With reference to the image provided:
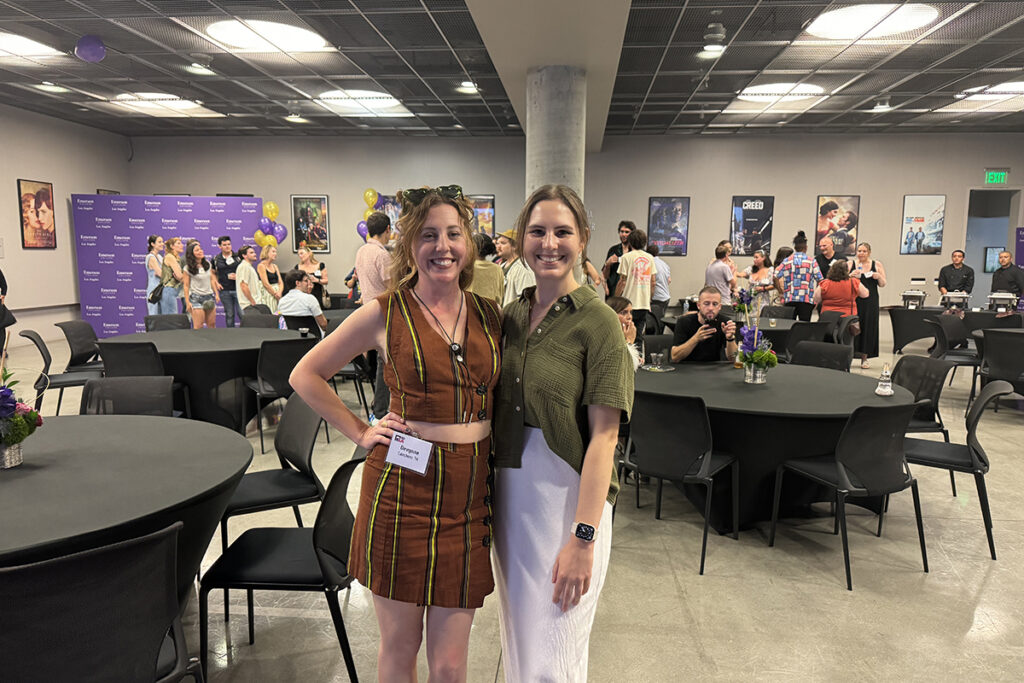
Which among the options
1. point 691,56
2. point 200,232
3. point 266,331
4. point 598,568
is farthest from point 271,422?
point 200,232

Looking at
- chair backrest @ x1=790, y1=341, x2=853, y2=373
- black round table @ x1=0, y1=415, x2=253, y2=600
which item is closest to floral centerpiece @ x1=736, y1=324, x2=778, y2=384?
chair backrest @ x1=790, y1=341, x2=853, y2=373

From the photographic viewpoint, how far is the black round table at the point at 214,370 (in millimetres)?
5078

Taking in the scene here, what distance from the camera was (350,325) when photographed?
1.67 m

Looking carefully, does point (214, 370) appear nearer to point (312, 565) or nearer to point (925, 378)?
point (312, 565)

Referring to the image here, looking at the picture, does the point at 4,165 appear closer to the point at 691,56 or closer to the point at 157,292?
the point at 157,292

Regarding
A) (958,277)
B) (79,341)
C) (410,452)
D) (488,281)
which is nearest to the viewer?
(410,452)

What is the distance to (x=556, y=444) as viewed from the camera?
5.03 ft

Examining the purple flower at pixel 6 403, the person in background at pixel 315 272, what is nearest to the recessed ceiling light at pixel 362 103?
the person in background at pixel 315 272

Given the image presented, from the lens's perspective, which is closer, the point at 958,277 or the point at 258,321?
the point at 258,321

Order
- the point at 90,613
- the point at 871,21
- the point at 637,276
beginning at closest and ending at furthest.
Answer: the point at 90,613 → the point at 871,21 → the point at 637,276

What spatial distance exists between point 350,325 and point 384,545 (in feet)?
1.79

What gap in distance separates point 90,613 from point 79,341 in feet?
17.6

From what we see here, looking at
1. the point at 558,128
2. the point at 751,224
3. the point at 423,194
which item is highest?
the point at 558,128

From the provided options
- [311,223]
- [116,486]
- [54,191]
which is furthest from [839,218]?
[54,191]
